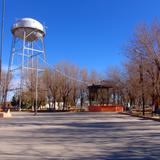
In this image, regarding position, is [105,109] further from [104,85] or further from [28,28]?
[28,28]

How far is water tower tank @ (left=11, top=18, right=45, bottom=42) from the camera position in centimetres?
6412

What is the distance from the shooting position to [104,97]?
85.8 meters

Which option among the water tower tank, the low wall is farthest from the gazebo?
the water tower tank

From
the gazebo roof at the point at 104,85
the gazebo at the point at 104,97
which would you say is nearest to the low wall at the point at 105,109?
the gazebo at the point at 104,97

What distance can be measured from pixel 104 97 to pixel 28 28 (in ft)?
92.5

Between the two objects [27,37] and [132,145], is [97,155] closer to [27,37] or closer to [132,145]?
[132,145]

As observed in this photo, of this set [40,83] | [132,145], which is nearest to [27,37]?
[40,83]

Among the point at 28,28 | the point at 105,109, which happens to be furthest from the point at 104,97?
the point at 28,28

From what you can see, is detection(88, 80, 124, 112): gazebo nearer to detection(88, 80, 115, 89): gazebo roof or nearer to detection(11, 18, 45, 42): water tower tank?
detection(88, 80, 115, 89): gazebo roof

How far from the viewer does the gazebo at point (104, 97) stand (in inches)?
2874

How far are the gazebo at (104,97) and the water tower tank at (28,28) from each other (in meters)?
14.8

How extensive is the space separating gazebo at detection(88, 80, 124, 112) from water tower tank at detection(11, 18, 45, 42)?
14.8 meters

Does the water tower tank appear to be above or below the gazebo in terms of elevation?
above

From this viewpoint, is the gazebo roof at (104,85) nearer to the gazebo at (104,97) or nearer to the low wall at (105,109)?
the gazebo at (104,97)
